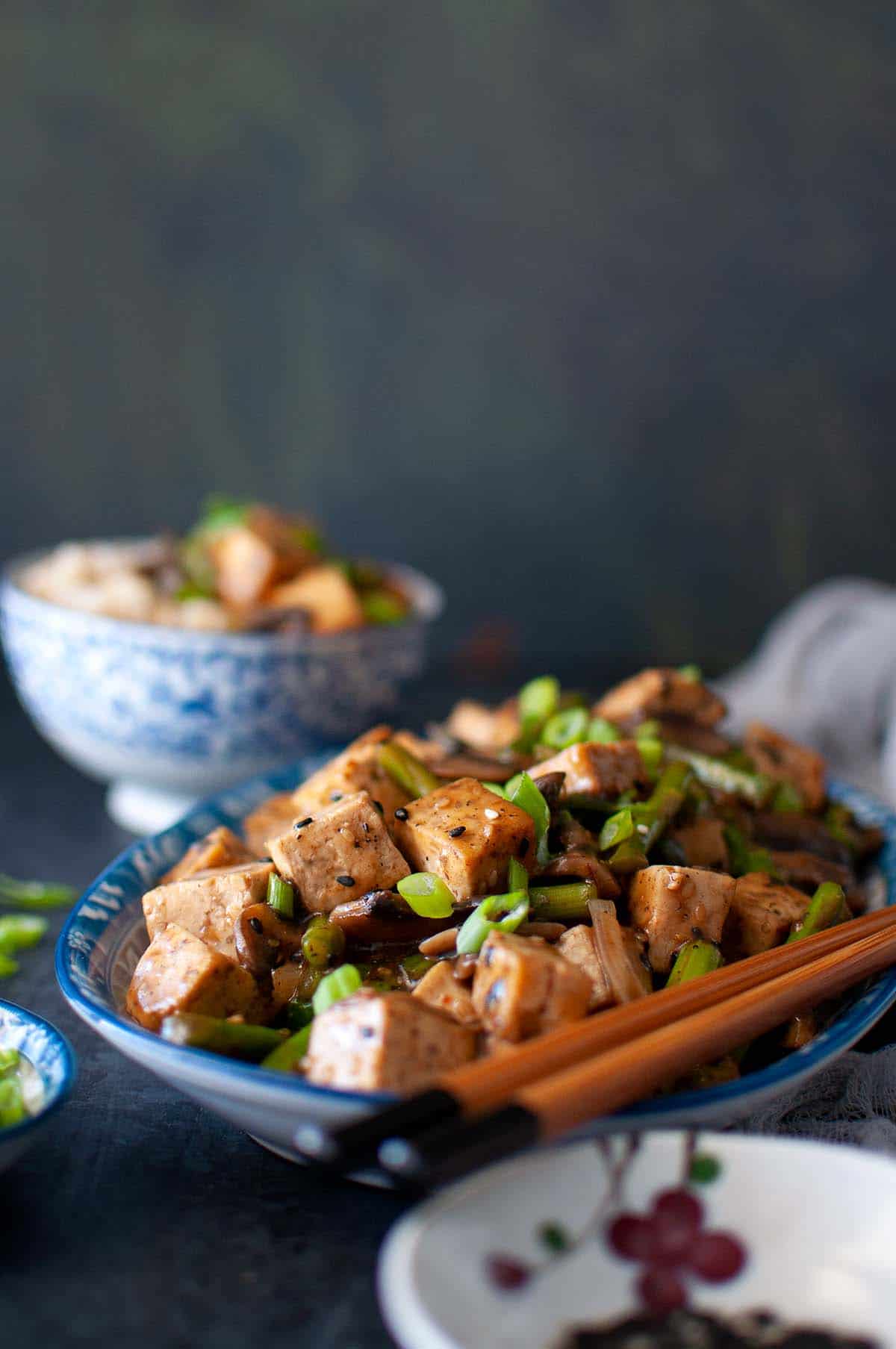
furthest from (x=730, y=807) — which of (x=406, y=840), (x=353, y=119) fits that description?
(x=353, y=119)

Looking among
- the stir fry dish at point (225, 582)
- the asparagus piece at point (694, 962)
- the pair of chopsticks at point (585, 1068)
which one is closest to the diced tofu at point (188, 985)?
the pair of chopsticks at point (585, 1068)

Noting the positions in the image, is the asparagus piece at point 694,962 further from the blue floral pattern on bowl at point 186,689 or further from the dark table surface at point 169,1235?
A: the blue floral pattern on bowl at point 186,689

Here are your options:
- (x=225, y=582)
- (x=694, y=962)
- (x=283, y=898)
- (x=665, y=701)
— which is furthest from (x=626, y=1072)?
(x=225, y=582)

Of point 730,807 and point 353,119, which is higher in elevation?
point 353,119

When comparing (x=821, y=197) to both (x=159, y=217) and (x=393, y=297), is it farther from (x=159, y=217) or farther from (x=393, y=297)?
(x=159, y=217)

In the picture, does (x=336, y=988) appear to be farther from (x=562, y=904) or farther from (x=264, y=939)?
(x=562, y=904)

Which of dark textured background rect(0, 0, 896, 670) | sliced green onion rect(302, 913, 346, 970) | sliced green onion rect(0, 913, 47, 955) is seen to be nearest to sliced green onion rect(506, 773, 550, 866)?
sliced green onion rect(302, 913, 346, 970)

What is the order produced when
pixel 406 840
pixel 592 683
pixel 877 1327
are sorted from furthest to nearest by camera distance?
pixel 592 683 → pixel 406 840 → pixel 877 1327
